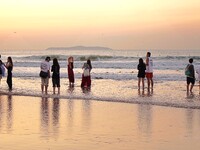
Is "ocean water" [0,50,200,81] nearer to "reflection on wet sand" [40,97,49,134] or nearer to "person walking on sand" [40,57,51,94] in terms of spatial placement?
"person walking on sand" [40,57,51,94]

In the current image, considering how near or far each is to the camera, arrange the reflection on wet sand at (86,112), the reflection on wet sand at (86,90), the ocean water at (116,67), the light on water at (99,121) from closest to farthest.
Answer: the light on water at (99,121) → the reflection on wet sand at (86,112) → the reflection on wet sand at (86,90) → the ocean water at (116,67)

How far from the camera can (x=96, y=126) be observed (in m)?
12.2

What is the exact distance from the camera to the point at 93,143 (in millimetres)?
10008

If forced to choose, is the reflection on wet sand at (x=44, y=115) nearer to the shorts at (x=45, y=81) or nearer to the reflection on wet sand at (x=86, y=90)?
the shorts at (x=45, y=81)

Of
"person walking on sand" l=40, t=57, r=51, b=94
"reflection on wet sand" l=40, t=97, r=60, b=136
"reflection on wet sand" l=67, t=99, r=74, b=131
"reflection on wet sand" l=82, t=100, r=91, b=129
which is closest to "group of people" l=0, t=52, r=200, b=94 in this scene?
"person walking on sand" l=40, t=57, r=51, b=94

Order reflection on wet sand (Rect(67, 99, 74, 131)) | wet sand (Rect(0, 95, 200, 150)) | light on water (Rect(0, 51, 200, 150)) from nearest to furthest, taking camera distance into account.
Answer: wet sand (Rect(0, 95, 200, 150)) < light on water (Rect(0, 51, 200, 150)) < reflection on wet sand (Rect(67, 99, 74, 131))

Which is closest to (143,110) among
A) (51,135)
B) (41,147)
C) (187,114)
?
(187,114)

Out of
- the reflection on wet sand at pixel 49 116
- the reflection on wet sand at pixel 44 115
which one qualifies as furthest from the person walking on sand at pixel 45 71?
the reflection on wet sand at pixel 49 116

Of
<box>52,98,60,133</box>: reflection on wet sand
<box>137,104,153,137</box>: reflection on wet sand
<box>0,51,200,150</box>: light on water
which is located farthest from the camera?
<box>52,98,60,133</box>: reflection on wet sand

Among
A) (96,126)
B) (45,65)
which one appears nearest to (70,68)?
(45,65)

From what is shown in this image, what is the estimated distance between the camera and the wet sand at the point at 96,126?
32.6 ft

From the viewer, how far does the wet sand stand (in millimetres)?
9938

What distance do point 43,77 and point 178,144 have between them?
1222cm

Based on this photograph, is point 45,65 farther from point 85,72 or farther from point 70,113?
point 70,113
